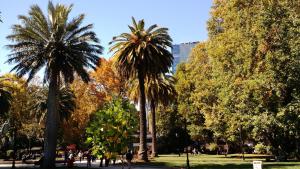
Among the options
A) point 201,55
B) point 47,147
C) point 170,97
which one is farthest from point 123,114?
point 170,97

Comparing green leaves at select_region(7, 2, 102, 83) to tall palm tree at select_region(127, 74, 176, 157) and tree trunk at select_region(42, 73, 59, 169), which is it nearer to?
tree trunk at select_region(42, 73, 59, 169)

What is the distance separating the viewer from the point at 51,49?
34.2m

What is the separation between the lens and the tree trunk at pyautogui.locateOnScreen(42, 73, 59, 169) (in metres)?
34.8

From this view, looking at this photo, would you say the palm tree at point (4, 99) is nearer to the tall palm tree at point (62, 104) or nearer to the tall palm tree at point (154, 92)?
the tall palm tree at point (62, 104)

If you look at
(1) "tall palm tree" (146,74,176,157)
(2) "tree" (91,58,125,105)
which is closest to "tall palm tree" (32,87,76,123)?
(2) "tree" (91,58,125,105)

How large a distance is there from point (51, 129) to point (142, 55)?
11586 millimetres

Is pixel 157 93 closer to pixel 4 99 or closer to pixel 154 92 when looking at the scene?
pixel 154 92

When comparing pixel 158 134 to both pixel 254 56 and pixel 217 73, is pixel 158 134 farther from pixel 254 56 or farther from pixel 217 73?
pixel 254 56

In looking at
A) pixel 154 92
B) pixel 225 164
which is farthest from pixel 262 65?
pixel 154 92

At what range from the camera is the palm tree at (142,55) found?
135ft

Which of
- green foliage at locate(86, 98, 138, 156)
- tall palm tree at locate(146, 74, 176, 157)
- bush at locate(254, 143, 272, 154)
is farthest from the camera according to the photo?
tall palm tree at locate(146, 74, 176, 157)

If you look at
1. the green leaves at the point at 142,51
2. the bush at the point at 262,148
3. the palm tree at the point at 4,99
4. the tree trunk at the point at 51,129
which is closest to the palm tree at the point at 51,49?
the tree trunk at the point at 51,129

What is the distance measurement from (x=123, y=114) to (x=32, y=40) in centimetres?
1315

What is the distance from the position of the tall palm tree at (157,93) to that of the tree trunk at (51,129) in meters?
19.3
